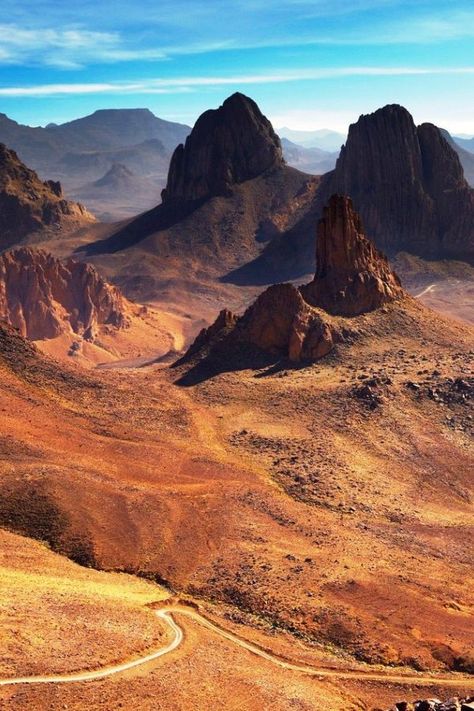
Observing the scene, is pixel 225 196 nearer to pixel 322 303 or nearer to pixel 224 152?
pixel 224 152

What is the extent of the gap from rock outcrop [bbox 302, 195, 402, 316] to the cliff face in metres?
88.1

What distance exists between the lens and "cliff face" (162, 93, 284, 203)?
152 meters

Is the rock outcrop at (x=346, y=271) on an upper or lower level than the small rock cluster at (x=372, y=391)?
upper

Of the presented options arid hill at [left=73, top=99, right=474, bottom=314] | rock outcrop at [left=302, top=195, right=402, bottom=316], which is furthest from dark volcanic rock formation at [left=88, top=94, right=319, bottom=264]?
rock outcrop at [left=302, top=195, right=402, bottom=316]

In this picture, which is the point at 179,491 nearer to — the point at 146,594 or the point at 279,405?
the point at 146,594

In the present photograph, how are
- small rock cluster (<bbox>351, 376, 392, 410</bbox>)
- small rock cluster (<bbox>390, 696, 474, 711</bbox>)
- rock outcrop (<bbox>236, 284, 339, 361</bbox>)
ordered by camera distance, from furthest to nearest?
rock outcrop (<bbox>236, 284, 339, 361</bbox>)
small rock cluster (<bbox>351, 376, 392, 410</bbox>)
small rock cluster (<bbox>390, 696, 474, 711</bbox>)

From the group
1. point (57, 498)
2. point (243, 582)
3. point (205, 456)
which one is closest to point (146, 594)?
point (243, 582)

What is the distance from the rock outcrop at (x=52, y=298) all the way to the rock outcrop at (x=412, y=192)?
50.6m

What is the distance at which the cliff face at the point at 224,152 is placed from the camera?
500ft

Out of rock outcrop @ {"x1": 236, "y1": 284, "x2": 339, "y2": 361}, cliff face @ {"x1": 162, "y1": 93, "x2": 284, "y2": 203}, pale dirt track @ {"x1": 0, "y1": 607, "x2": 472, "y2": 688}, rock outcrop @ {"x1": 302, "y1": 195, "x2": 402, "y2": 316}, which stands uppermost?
cliff face @ {"x1": 162, "y1": 93, "x2": 284, "y2": 203}

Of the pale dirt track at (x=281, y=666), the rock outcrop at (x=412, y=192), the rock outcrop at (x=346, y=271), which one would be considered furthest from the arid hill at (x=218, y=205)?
the pale dirt track at (x=281, y=666)

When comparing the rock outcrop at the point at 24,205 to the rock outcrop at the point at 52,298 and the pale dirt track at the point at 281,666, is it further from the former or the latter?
the pale dirt track at the point at 281,666

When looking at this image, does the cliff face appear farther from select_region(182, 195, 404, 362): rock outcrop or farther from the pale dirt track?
the pale dirt track

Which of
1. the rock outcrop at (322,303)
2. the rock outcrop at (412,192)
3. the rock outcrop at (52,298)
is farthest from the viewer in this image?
the rock outcrop at (412,192)
